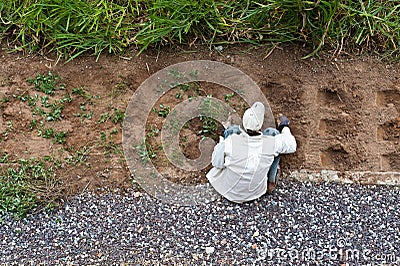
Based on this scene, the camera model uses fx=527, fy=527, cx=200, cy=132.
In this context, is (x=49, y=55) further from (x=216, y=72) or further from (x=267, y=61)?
(x=267, y=61)

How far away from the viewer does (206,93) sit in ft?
11.9

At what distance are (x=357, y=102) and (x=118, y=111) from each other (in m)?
1.63

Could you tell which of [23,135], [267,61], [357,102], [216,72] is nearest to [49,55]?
[23,135]

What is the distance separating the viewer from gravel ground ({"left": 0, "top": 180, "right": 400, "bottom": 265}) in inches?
124

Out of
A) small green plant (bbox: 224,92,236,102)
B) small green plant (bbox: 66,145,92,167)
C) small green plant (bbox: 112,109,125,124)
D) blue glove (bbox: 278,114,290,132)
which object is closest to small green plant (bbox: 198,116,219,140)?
small green plant (bbox: 224,92,236,102)

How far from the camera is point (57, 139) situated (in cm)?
352

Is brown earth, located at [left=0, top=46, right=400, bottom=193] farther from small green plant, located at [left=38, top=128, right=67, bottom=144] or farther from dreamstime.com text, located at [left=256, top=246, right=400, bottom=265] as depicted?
dreamstime.com text, located at [left=256, top=246, right=400, bottom=265]

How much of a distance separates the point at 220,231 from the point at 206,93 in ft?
3.15

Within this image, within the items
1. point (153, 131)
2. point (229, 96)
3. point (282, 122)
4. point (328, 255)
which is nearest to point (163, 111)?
point (153, 131)

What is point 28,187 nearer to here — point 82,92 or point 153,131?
point 82,92

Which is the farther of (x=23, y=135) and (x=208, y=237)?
(x=23, y=135)

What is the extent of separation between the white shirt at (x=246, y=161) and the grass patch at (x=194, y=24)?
2.47 ft

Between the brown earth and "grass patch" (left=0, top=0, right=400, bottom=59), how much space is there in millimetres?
93

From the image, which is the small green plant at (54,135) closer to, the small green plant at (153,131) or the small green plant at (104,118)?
the small green plant at (104,118)
